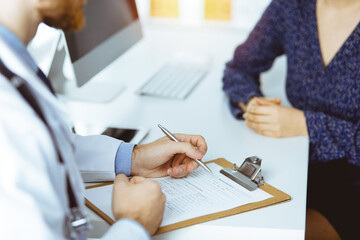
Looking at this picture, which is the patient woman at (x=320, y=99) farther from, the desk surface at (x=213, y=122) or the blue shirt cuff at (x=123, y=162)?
the blue shirt cuff at (x=123, y=162)

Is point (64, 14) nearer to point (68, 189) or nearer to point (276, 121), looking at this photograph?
point (68, 189)

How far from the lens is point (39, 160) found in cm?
56

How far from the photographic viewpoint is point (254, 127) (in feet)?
3.81

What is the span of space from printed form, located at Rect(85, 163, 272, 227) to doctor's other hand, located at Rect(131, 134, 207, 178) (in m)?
0.02

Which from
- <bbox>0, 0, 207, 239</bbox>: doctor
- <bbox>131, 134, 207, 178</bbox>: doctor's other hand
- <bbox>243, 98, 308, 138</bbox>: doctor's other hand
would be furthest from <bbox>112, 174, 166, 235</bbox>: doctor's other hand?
<bbox>243, 98, 308, 138</bbox>: doctor's other hand

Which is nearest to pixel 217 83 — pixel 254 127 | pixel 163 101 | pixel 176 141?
pixel 163 101

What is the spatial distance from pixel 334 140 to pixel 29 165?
0.83 meters

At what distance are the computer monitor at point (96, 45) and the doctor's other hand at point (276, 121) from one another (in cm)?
47

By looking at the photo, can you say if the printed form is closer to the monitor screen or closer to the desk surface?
the desk surface

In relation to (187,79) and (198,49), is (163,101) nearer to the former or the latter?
(187,79)

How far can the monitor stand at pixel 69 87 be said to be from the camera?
1335 millimetres

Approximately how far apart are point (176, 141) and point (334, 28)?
0.68 m

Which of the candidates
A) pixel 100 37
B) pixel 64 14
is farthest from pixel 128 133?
pixel 64 14

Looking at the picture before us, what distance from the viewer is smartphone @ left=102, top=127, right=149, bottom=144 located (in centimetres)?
110
